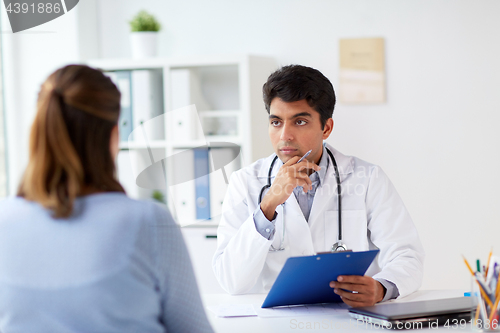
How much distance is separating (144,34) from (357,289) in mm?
1889

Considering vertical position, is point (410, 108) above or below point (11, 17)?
below

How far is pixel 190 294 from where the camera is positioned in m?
0.86

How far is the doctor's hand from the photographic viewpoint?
1.27 metres

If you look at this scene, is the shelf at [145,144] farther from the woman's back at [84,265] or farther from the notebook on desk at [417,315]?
the woman's back at [84,265]

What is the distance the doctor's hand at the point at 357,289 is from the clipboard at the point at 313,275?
0.05 ft

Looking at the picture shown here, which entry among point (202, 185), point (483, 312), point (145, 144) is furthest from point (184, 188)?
point (483, 312)

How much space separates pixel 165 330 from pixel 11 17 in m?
2.42

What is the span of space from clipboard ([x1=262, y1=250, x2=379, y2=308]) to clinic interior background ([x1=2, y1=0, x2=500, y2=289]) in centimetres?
143

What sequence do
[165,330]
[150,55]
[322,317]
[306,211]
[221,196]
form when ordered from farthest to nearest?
[150,55] < [221,196] < [306,211] < [322,317] < [165,330]

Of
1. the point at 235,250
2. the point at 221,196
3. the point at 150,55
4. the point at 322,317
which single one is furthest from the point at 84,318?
the point at 150,55

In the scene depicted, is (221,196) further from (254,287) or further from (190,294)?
(190,294)

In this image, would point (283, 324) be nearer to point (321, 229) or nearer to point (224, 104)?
point (321, 229)

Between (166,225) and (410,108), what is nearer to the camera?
(166,225)

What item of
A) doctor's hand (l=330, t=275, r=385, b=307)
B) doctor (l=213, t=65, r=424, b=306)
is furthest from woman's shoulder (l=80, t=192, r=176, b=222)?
doctor (l=213, t=65, r=424, b=306)
